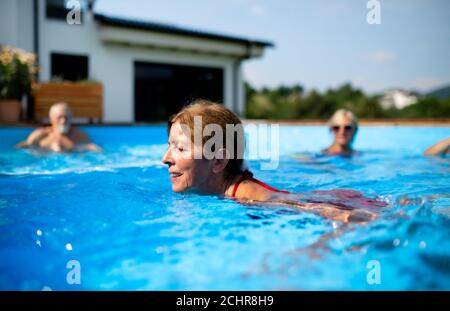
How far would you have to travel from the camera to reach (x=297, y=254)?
154cm

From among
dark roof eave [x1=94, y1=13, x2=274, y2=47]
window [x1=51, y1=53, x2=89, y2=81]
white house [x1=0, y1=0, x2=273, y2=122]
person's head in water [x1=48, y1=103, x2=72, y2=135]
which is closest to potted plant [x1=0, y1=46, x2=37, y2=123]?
white house [x1=0, y1=0, x2=273, y2=122]

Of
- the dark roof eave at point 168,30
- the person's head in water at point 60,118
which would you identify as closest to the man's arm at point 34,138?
the person's head in water at point 60,118

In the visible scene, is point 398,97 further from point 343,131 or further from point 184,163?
point 184,163

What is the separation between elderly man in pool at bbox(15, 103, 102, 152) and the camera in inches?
229

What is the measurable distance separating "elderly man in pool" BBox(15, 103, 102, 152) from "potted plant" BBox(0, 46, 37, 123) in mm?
3817

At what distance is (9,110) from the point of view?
30.6ft

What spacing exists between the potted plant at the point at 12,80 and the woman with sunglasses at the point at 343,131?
24.2ft

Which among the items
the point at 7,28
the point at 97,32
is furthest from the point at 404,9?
the point at 7,28

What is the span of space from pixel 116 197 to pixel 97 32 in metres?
12.0

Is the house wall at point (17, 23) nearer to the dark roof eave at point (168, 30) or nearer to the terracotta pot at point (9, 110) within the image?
the dark roof eave at point (168, 30)

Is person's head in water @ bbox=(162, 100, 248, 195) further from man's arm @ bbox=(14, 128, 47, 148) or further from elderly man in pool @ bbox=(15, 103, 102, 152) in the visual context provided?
man's arm @ bbox=(14, 128, 47, 148)

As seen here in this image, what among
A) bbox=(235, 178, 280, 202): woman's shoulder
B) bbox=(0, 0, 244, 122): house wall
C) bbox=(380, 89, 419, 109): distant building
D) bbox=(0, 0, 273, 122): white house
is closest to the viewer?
bbox=(235, 178, 280, 202): woman's shoulder
